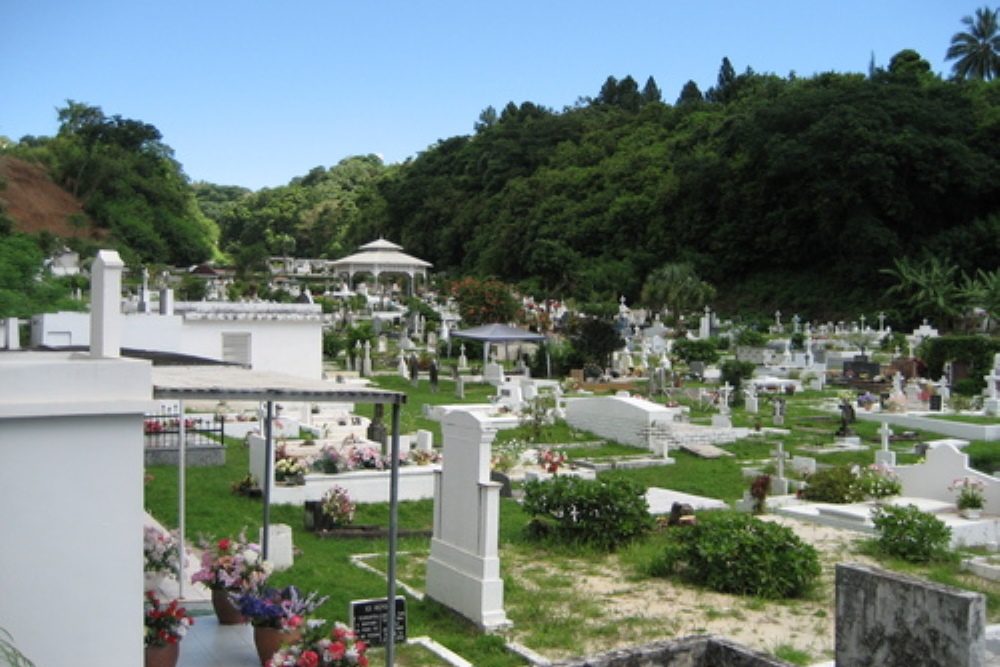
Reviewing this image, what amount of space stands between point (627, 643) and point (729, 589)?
2199 millimetres

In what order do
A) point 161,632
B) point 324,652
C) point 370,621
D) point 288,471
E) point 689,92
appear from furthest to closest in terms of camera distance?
1. point 689,92
2. point 288,471
3. point 370,621
4. point 161,632
5. point 324,652

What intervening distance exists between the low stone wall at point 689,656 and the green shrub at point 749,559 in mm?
4760

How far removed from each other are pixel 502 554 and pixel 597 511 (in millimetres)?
1250

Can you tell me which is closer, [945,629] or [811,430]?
[945,629]

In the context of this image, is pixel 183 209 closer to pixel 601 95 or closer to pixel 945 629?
pixel 601 95

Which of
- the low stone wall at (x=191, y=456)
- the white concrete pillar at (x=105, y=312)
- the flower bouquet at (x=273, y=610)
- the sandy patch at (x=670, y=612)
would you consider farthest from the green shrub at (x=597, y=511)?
the white concrete pillar at (x=105, y=312)

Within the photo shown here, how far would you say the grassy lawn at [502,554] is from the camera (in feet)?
29.6

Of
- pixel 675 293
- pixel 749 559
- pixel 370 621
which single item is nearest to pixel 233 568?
pixel 370 621

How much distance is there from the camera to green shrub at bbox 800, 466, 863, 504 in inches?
590

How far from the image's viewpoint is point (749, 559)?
10.5m

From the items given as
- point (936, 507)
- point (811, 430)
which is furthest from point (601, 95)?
point (936, 507)

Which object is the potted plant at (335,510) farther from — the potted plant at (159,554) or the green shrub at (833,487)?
the green shrub at (833,487)

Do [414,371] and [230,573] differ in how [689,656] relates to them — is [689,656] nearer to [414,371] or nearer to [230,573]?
[230,573]

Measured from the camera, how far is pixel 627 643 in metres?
8.75
